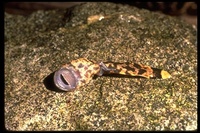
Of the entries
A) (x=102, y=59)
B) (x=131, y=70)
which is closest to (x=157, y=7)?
(x=102, y=59)

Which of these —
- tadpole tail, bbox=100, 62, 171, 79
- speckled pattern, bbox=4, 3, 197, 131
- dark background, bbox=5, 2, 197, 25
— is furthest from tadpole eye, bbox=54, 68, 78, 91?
dark background, bbox=5, 2, 197, 25

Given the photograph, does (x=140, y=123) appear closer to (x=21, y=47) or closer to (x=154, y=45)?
(x=154, y=45)

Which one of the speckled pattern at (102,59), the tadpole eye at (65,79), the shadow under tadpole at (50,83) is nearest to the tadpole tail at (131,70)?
the speckled pattern at (102,59)

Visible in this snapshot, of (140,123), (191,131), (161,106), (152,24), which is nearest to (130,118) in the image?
(140,123)

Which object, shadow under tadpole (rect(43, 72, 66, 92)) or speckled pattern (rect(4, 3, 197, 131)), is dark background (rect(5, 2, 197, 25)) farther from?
shadow under tadpole (rect(43, 72, 66, 92))

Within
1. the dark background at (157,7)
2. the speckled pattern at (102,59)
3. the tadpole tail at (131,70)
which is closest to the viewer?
the speckled pattern at (102,59)

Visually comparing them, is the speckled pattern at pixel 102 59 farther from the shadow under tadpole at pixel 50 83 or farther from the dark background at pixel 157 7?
the dark background at pixel 157 7
